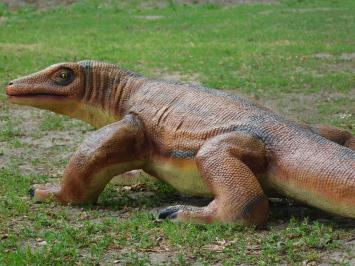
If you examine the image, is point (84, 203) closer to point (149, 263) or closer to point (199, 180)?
point (199, 180)

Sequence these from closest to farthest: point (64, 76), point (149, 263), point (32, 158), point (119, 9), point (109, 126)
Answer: point (149, 263), point (109, 126), point (64, 76), point (32, 158), point (119, 9)

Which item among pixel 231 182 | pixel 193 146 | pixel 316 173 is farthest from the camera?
pixel 193 146

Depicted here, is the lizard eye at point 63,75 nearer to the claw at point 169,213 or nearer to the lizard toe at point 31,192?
the lizard toe at point 31,192

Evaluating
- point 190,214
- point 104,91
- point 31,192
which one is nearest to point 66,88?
point 104,91

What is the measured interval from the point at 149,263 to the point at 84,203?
1716 millimetres

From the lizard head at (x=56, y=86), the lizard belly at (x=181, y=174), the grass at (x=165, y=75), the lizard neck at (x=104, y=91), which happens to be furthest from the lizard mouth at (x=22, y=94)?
the lizard belly at (x=181, y=174)

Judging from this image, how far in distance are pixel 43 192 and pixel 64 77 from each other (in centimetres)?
99

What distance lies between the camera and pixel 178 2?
27.9 metres

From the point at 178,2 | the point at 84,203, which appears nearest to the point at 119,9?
the point at 178,2

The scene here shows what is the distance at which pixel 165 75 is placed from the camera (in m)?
14.5

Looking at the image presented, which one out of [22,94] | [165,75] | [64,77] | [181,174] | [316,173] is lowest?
[165,75]

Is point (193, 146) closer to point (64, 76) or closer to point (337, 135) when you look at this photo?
point (337, 135)

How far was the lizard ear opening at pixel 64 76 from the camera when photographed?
285 inches

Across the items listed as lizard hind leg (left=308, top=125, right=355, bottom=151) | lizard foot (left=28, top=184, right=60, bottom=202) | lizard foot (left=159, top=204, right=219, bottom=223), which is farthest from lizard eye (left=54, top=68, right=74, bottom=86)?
lizard hind leg (left=308, top=125, right=355, bottom=151)
